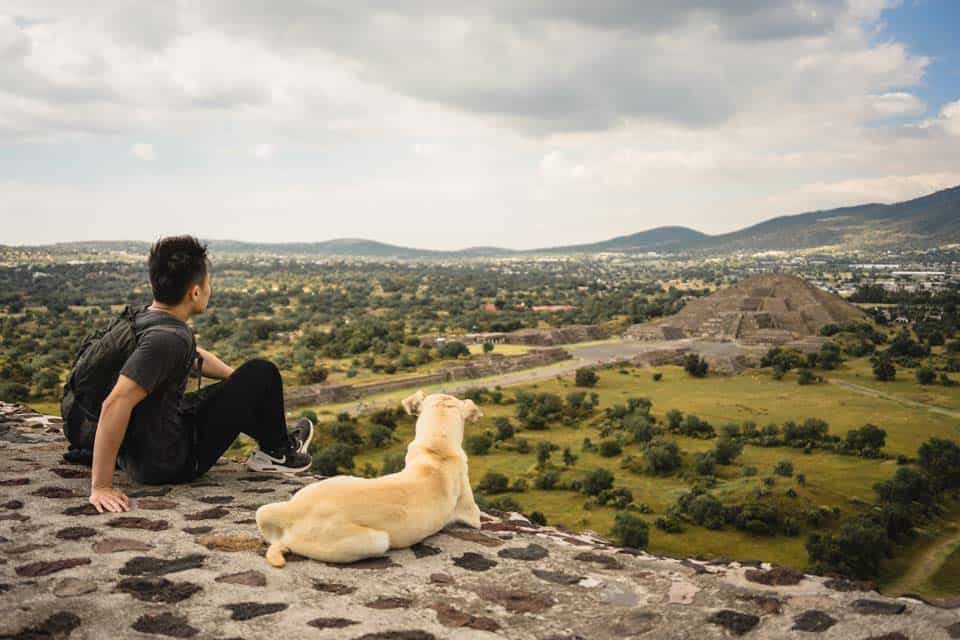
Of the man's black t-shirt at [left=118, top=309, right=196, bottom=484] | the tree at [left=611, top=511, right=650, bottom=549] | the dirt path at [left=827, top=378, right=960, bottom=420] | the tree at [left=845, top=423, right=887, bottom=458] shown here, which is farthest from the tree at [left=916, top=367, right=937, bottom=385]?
the man's black t-shirt at [left=118, top=309, right=196, bottom=484]

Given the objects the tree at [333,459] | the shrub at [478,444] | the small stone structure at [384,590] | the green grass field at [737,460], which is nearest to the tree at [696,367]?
the green grass field at [737,460]

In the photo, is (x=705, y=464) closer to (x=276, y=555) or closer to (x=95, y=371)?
(x=95, y=371)

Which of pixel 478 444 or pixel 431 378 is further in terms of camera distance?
pixel 431 378

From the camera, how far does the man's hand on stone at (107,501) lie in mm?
4809

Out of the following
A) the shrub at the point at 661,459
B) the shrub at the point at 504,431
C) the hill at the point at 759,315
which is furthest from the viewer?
the hill at the point at 759,315

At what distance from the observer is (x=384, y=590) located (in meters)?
3.89

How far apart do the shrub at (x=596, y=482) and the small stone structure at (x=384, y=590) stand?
74.1 ft

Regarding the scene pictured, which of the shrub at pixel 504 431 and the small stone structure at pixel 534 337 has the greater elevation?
the small stone structure at pixel 534 337

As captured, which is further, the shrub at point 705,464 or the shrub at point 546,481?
the shrub at point 705,464

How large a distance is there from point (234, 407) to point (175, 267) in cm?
118

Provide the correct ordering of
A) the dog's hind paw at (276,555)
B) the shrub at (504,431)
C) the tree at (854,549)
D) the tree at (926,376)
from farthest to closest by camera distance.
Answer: the tree at (926,376)
the shrub at (504,431)
the tree at (854,549)
the dog's hind paw at (276,555)

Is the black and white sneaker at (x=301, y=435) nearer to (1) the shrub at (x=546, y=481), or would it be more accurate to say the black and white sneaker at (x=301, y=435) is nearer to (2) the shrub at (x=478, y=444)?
(1) the shrub at (x=546, y=481)

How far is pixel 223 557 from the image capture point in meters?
4.20

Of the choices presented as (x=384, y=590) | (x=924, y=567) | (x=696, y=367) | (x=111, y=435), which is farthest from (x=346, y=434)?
(x=696, y=367)
